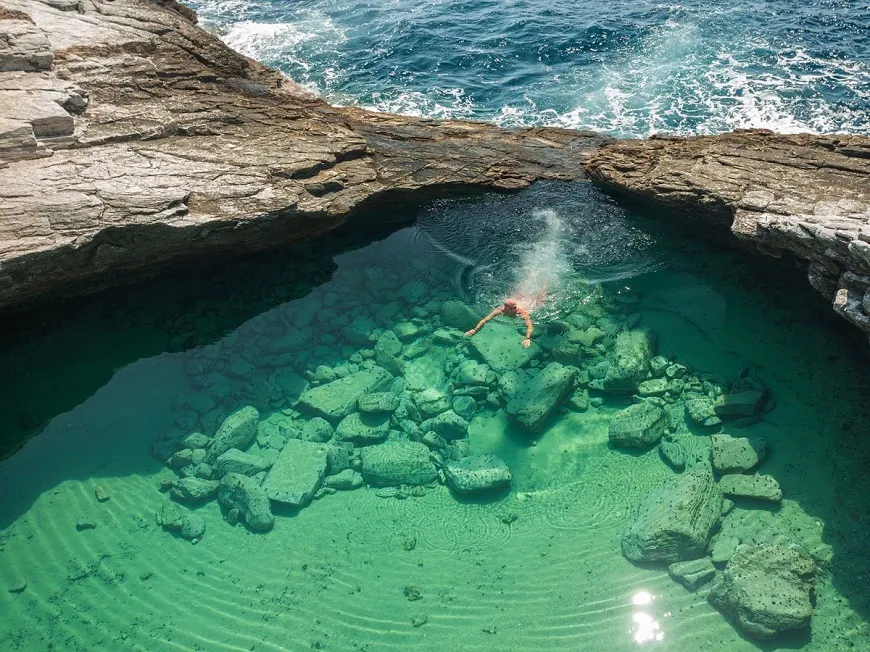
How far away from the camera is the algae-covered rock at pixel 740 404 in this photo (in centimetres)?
850

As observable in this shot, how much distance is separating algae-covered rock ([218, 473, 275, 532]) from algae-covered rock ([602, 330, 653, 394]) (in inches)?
197

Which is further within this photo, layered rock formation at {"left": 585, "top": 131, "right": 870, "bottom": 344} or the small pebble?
the small pebble

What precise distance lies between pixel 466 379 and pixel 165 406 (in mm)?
4455

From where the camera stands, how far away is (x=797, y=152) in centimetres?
1000

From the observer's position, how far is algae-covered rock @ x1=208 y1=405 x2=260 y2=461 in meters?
8.75

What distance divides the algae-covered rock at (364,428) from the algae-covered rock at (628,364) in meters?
3.26

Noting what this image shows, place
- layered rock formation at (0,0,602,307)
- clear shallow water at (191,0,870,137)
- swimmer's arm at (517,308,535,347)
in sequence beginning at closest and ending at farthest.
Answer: layered rock formation at (0,0,602,307)
swimmer's arm at (517,308,535,347)
clear shallow water at (191,0,870,137)

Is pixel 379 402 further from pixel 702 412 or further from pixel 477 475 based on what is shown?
pixel 702 412

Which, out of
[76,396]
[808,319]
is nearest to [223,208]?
[76,396]

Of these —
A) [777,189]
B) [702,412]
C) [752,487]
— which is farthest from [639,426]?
[777,189]

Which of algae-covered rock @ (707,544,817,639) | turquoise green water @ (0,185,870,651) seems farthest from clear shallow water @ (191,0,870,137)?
A: algae-covered rock @ (707,544,817,639)

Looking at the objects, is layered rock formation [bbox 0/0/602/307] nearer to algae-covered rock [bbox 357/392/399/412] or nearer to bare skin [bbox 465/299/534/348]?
bare skin [bbox 465/299/534/348]

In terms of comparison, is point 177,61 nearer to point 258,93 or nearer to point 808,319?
point 258,93

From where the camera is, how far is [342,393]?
9.23m
